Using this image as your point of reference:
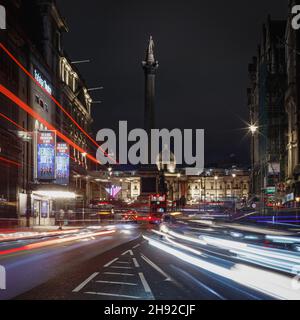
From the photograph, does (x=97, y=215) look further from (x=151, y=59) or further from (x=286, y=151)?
(x=151, y=59)

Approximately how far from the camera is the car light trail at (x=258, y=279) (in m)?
12.0

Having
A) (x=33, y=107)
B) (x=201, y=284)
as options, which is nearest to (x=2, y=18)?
(x=33, y=107)

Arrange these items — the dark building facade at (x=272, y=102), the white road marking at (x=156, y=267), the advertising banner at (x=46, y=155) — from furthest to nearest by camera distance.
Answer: the dark building facade at (x=272, y=102) < the advertising banner at (x=46, y=155) < the white road marking at (x=156, y=267)

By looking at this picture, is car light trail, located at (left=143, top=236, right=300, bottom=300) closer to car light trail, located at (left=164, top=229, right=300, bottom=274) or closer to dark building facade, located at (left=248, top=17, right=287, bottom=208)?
car light trail, located at (left=164, top=229, right=300, bottom=274)

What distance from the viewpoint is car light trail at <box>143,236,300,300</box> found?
12.0 metres

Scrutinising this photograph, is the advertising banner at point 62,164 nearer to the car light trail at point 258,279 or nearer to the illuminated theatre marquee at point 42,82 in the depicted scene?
the illuminated theatre marquee at point 42,82

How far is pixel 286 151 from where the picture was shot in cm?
8044

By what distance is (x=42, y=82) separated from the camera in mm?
68500

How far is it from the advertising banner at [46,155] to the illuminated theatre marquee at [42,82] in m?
9.24

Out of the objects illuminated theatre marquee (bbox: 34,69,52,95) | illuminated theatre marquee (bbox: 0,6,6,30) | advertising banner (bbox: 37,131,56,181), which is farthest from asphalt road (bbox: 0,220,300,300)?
illuminated theatre marquee (bbox: 34,69,52,95)

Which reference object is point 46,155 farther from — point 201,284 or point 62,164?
point 201,284

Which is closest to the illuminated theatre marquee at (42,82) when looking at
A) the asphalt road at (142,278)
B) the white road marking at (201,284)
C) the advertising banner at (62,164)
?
the advertising banner at (62,164)

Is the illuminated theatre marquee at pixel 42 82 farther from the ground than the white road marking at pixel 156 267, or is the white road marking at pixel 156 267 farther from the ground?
the illuminated theatre marquee at pixel 42 82
